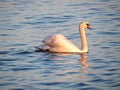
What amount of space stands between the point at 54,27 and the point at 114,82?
7636 mm

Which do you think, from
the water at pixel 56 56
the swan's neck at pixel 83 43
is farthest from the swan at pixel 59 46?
the water at pixel 56 56

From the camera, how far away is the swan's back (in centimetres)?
1723

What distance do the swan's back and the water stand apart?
41 centimetres

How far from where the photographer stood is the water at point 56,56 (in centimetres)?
1382

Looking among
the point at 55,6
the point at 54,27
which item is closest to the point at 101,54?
the point at 54,27

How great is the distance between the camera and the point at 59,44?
17.3 metres

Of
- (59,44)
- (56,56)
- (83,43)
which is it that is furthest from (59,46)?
(83,43)

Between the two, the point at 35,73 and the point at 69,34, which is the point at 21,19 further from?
the point at 35,73

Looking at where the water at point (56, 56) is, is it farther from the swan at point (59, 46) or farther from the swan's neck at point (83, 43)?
the swan at point (59, 46)

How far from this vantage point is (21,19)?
74.2ft

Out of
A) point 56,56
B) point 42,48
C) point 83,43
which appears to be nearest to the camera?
point 56,56

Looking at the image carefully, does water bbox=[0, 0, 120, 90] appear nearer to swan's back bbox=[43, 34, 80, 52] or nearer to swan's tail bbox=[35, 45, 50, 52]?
swan's tail bbox=[35, 45, 50, 52]

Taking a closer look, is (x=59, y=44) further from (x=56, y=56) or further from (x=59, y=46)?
(x=56, y=56)

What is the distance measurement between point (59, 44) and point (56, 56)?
608 millimetres
